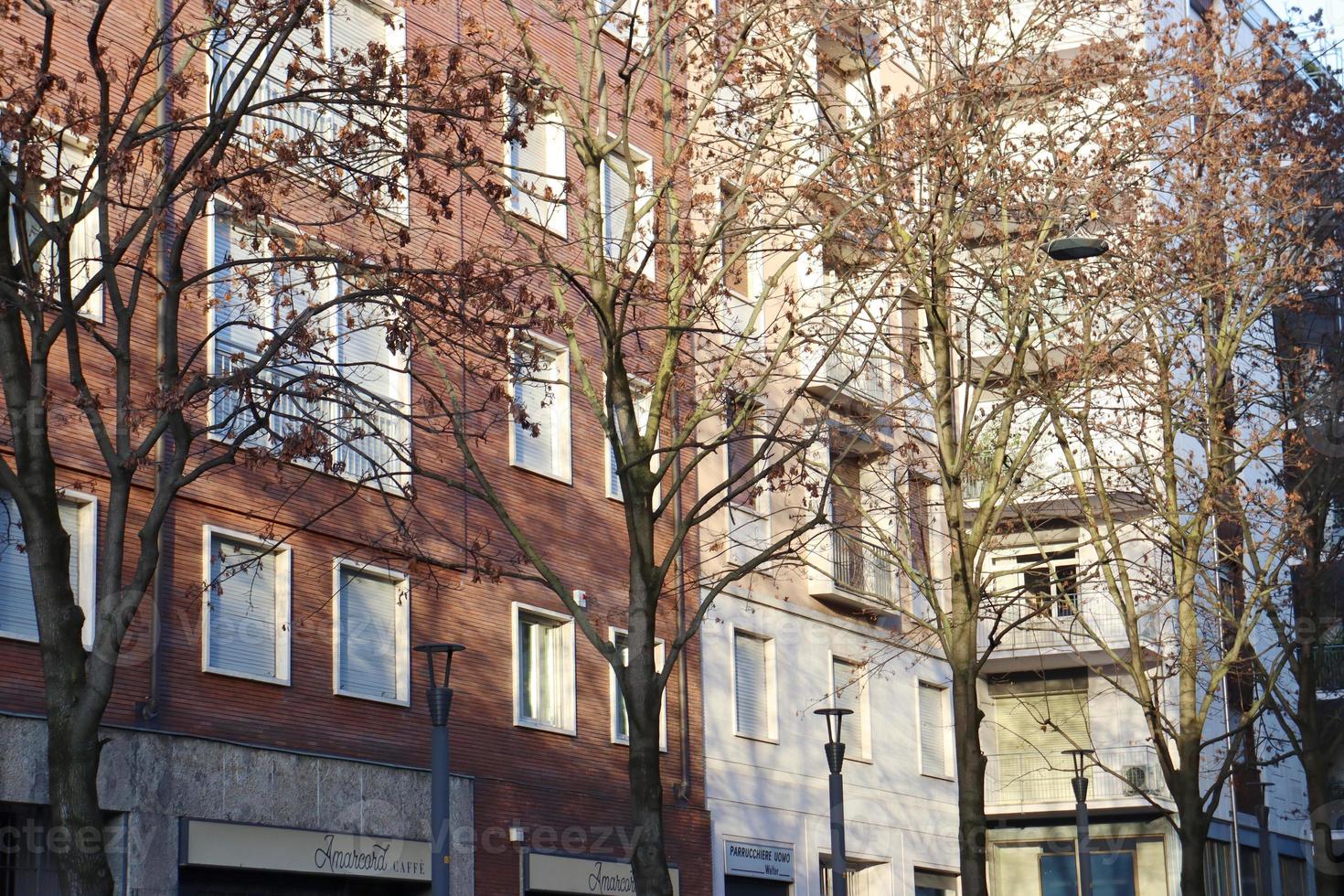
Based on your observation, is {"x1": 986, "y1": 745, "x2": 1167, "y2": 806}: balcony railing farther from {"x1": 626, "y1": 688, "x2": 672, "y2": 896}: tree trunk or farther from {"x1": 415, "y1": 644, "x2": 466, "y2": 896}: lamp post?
{"x1": 626, "y1": 688, "x2": 672, "y2": 896}: tree trunk

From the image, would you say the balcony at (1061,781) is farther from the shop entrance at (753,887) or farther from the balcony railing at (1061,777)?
the shop entrance at (753,887)

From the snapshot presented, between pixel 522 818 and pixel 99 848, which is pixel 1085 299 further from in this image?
pixel 99 848

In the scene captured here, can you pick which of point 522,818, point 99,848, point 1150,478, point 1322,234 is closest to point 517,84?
point 99,848

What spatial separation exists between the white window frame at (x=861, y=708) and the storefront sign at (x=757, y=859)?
3.08 meters

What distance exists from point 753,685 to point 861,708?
4.12 metres

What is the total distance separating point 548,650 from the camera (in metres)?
26.6

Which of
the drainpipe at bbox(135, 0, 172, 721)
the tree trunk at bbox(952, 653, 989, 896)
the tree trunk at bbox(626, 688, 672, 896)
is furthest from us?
the tree trunk at bbox(952, 653, 989, 896)

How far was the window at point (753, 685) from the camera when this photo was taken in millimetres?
30906

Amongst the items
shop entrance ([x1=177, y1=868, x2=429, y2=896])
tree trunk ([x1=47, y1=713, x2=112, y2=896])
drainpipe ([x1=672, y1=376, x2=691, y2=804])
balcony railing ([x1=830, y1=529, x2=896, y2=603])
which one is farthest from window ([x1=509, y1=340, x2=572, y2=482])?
tree trunk ([x1=47, y1=713, x2=112, y2=896])

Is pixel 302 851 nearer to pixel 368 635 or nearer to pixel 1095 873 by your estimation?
pixel 368 635

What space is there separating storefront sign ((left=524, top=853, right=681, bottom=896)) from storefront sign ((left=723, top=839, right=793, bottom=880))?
2.87m

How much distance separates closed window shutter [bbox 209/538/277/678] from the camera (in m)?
20.7

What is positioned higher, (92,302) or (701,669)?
(92,302)

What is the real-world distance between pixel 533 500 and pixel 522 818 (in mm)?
4125
